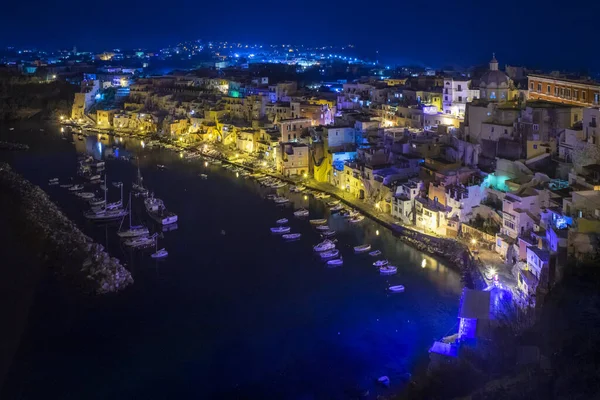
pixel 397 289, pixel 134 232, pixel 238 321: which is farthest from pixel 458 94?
pixel 238 321

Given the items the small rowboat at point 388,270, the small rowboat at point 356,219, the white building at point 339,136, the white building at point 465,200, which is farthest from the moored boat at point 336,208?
the small rowboat at point 388,270

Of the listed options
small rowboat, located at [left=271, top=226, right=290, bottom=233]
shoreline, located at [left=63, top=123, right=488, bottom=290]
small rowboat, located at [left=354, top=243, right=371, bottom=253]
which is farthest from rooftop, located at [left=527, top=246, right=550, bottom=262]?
small rowboat, located at [left=271, top=226, right=290, bottom=233]

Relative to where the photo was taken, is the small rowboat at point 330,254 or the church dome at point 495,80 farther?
the church dome at point 495,80

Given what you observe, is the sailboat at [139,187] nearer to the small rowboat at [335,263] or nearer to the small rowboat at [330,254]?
the small rowboat at [330,254]

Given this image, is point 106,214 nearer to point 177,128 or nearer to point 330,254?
point 330,254

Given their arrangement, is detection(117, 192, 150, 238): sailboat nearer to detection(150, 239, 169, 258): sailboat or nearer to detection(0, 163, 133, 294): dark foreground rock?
detection(0, 163, 133, 294): dark foreground rock
